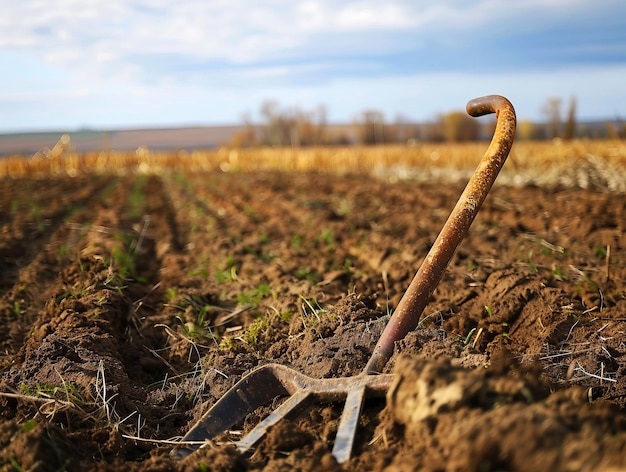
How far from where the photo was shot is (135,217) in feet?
34.5

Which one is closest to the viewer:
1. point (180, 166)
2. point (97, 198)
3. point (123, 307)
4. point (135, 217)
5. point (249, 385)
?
point (249, 385)

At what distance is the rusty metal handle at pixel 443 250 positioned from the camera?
9.46 feet

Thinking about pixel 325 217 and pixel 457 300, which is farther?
pixel 325 217

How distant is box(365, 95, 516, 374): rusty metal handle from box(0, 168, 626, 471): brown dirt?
0.10 metres

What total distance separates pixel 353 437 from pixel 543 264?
11.5ft

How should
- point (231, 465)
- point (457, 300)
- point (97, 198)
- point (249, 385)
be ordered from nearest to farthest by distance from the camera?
1. point (231, 465)
2. point (249, 385)
3. point (457, 300)
4. point (97, 198)

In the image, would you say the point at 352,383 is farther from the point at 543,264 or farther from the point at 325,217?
the point at 325,217

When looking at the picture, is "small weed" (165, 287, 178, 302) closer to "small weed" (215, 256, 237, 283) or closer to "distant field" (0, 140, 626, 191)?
"small weed" (215, 256, 237, 283)

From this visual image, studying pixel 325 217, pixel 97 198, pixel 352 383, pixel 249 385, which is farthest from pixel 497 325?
pixel 97 198

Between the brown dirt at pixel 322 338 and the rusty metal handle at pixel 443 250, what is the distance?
102mm

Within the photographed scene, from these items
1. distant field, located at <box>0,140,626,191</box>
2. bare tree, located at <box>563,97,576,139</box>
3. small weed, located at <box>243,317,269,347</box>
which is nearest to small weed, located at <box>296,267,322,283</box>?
small weed, located at <box>243,317,269,347</box>

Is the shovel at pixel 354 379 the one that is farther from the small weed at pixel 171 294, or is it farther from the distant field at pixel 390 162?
the distant field at pixel 390 162

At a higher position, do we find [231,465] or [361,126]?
[361,126]

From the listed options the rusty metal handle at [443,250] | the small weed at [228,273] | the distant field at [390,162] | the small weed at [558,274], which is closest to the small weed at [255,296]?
the small weed at [228,273]
